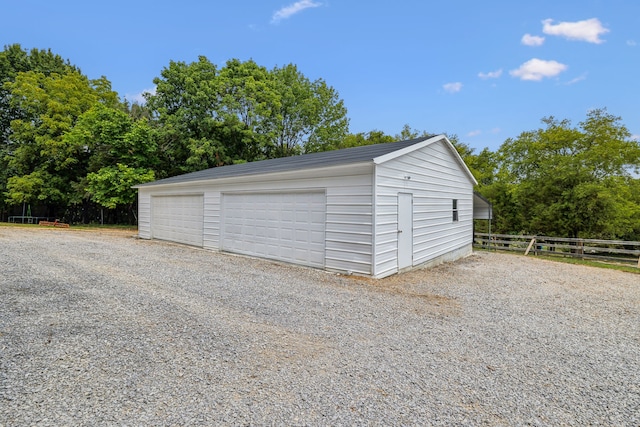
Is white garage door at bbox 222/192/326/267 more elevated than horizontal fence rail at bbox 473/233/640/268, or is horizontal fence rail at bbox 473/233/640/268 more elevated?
white garage door at bbox 222/192/326/267

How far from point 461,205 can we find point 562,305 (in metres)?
6.25

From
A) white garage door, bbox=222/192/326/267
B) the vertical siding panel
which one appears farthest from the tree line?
the vertical siding panel

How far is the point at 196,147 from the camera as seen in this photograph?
1798 cm

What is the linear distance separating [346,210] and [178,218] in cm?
770

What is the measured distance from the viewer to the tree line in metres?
16.1

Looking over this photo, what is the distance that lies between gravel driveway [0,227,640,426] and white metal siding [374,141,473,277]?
1.30m

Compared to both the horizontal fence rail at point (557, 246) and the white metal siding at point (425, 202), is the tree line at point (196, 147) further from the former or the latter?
the white metal siding at point (425, 202)

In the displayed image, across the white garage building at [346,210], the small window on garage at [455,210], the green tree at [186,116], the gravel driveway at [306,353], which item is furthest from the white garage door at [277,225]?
the green tree at [186,116]

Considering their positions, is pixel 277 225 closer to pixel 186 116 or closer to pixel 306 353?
pixel 306 353

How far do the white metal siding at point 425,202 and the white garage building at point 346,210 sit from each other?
0.02 m

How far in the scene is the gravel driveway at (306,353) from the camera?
2.16 meters

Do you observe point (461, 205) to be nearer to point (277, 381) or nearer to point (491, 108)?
point (491, 108)

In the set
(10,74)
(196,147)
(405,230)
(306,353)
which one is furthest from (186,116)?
(306,353)

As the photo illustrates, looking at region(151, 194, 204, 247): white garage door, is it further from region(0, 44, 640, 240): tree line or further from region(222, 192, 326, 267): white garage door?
region(0, 44, 640, 240): tree line
